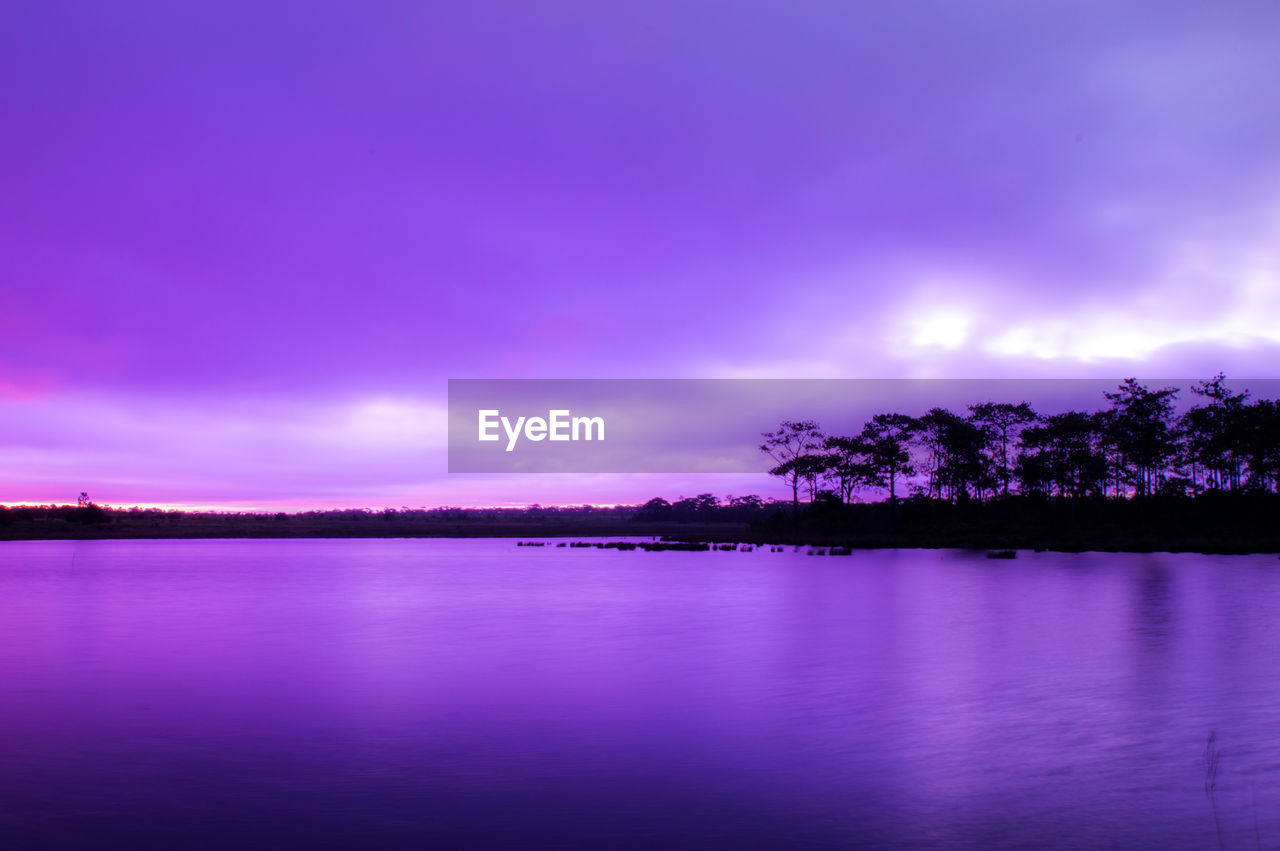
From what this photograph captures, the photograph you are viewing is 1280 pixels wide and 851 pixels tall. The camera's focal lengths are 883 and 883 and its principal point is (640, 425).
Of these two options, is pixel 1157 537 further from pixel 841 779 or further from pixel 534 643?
pixel 841 779

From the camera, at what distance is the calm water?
32.5ft

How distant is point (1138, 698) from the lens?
16656 mm

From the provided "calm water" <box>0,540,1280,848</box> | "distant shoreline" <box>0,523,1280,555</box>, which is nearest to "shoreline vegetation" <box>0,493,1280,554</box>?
"distant shoreline" <box>0,523,1280,555</box>

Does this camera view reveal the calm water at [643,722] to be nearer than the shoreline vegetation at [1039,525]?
Yes

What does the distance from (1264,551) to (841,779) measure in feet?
201

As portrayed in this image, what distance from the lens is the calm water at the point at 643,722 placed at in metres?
9.90

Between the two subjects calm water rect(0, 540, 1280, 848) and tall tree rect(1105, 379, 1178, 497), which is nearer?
calm water rect(0, 540, 1280, 848)

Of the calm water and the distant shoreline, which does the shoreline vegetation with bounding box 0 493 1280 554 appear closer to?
the distant shoreline

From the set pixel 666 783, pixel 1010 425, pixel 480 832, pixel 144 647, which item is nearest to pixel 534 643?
pixel 144 647

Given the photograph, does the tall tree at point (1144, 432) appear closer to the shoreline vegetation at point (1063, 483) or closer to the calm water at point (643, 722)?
the shoreline vegetation at point (1063, 483)

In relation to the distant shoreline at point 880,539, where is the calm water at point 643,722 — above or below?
above

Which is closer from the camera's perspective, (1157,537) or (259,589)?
(259,589)

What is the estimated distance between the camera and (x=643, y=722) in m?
15.2

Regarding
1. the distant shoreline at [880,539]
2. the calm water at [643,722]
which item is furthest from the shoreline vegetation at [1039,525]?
the calm water at [643,722]
